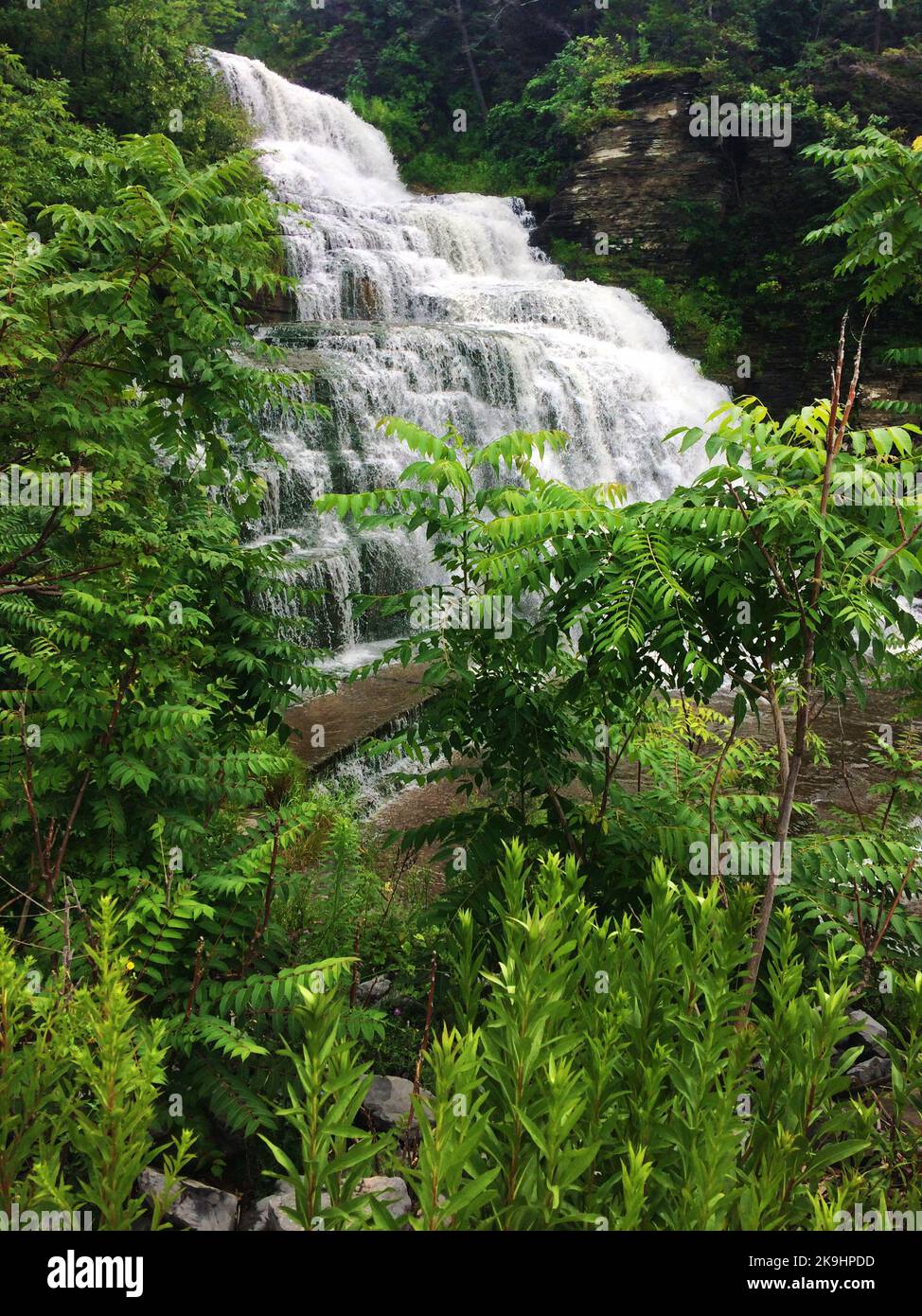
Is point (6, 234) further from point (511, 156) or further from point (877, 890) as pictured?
point (511, 156)

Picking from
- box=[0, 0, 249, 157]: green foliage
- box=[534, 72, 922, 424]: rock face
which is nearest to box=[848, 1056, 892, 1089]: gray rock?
box=[0, 0, 249, 157]: green foliage

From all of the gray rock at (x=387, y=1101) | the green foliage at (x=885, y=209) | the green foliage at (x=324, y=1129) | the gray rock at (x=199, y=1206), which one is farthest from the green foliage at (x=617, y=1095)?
the green foliage at (x=885, y=209)

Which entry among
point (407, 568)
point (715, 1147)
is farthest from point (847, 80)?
point (715, 1147)

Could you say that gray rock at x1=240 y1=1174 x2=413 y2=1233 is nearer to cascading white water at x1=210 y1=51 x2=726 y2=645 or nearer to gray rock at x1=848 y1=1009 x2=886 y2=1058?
gray rock at x1=848 y1=1009 x2=886 y2=1058

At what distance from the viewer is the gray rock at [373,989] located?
424 cm

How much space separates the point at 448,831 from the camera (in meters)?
3.43

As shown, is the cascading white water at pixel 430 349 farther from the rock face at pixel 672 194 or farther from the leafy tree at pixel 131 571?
the leafy tree at pixel 131 571

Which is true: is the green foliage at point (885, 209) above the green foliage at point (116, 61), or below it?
below

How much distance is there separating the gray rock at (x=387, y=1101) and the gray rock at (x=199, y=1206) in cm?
63

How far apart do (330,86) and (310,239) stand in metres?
23.6

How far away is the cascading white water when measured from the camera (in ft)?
47.3
